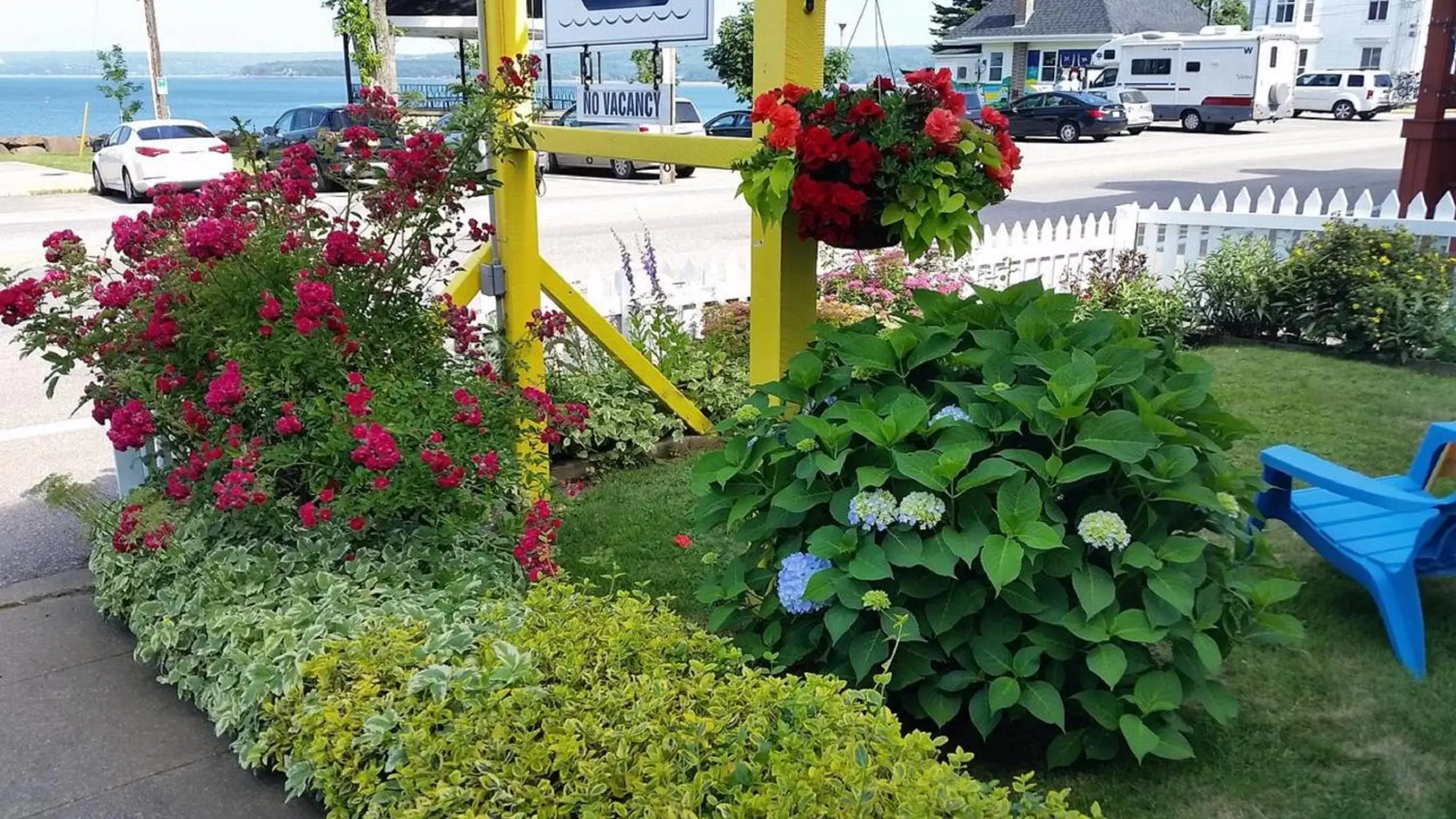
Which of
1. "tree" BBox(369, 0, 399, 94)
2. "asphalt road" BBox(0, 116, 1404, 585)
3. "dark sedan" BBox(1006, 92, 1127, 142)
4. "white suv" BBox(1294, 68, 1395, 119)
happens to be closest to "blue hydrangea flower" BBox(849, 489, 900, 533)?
"asphalt road" BBox(0, 116, 1404, 585)

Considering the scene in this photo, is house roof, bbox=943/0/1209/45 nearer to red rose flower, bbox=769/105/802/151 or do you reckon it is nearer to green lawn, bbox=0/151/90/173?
green lawn, bbox=0/151/90/173

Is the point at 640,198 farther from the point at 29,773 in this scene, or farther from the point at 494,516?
the point at 29,773

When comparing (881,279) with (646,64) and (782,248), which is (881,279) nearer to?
(646,64)

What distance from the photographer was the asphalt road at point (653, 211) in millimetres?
5738

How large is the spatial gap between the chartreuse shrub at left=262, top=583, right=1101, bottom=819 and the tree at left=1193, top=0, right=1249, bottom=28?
256 feet

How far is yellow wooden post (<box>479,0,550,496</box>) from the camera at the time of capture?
469 cm

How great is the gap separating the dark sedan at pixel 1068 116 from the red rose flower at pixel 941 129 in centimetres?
3286

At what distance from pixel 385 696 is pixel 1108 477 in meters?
1.88

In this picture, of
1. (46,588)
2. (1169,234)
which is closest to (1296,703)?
(46,588)

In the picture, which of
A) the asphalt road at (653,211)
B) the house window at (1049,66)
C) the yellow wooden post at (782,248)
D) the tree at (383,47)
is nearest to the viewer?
the yellow wooden post at (782,248)

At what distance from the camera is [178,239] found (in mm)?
4059

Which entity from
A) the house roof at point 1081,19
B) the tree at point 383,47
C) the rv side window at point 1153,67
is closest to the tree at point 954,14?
the house roof at point 1081,19

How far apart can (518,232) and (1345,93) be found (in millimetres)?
49072

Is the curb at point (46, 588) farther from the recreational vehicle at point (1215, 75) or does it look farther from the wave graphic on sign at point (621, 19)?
the recreational vehicle at point (1215, 75)
